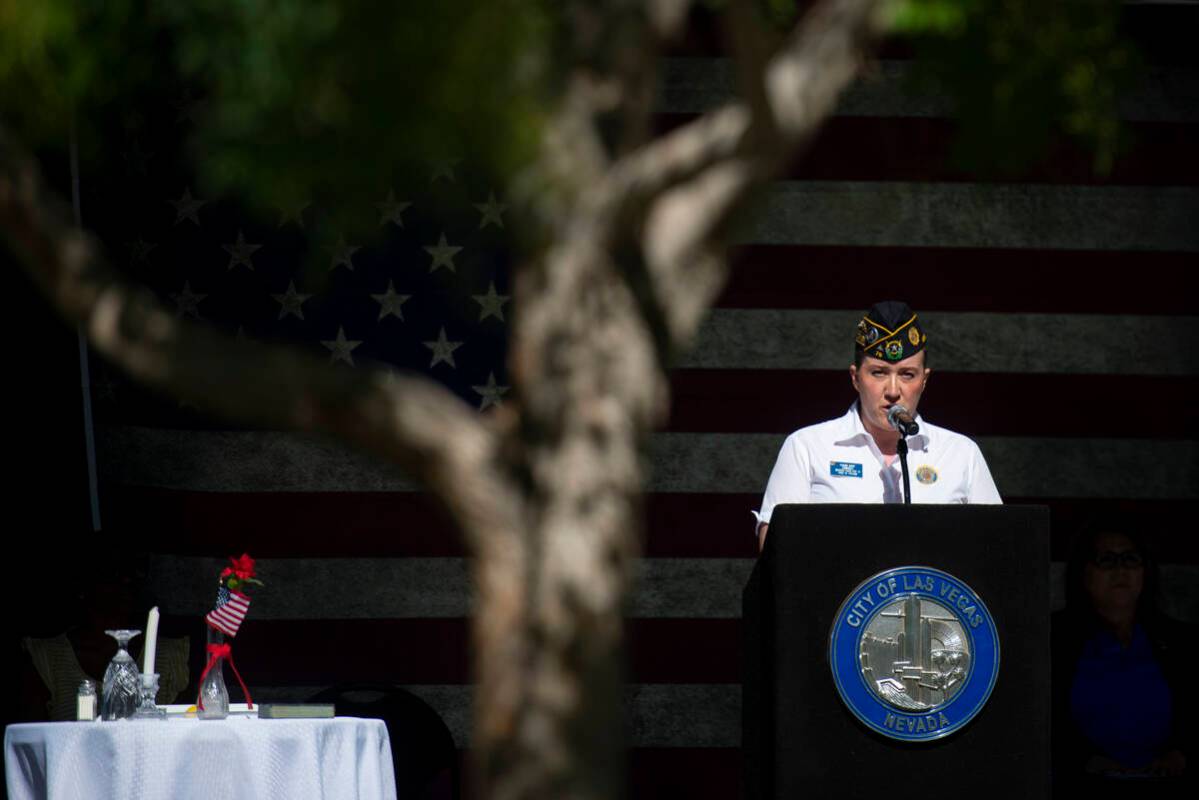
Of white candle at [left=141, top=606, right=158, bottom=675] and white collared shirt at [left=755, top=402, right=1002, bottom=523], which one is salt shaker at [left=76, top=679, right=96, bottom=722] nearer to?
white candle at [left=141, top=606, right=158, bottom=675]

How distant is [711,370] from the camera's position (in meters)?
7.37

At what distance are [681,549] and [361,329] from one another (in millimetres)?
1533

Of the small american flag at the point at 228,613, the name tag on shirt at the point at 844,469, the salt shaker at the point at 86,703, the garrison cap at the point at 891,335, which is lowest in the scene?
the salt shaker at the point at 86,703

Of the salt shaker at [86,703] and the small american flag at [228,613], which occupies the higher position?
the small american flag at [228,613]

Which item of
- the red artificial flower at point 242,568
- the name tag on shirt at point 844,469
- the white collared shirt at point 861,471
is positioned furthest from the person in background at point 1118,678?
the red artificial flower at point 242,568

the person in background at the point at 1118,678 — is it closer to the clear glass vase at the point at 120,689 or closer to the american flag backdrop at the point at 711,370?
the american flag backdrop at the point at 711,370

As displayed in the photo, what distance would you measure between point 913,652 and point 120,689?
243 centimetres

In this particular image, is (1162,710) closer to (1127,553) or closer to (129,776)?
(1127,553)

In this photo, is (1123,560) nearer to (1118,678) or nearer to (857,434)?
(1118,678)

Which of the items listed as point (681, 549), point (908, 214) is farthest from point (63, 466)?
point (908, 214)

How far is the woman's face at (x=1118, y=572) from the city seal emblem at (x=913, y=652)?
5.81 ft

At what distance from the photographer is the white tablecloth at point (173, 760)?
5.26m

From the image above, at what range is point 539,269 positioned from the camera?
258 centimetres

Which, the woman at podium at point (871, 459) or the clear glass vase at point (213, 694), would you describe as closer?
the woman at podium at point (871, 459)
